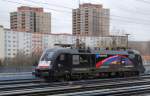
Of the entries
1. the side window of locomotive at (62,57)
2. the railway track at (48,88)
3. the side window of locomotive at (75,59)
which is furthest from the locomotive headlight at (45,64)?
the railway track at (48,88)

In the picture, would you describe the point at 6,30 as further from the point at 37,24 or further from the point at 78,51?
the point at 78,51

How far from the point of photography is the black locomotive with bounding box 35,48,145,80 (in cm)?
2461

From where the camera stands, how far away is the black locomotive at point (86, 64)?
2461 centimetres

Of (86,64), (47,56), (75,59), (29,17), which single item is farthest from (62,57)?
(29,17)

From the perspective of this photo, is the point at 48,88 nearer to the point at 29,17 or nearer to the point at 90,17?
the point at 90,17

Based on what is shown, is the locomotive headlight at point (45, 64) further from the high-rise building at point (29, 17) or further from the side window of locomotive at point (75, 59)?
the high-rise building at point (29, 17)

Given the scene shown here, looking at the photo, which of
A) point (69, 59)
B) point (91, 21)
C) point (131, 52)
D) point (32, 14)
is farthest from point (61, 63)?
point (32, 14)

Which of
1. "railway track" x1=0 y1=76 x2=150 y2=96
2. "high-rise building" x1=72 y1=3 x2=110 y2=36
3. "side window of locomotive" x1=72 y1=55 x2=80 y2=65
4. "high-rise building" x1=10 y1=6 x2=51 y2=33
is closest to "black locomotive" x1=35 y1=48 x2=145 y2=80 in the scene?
"side window of locomotive" x1=72 y1=55 x2=80 y2=65

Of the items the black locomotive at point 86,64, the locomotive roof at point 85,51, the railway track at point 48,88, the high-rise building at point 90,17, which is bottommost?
the railway track at point 48,88

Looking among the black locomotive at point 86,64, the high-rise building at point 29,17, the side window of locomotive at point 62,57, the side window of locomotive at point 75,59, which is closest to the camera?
the black locomotive at point 86,64

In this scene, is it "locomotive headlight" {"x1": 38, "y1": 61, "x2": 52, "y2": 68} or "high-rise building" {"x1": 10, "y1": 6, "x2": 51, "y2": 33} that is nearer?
"locomotive headlight" {"x1": 38, "y1": 61, "x2": 52, "y2": 68}

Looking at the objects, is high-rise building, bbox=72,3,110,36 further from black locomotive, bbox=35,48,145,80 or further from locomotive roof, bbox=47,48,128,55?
black locomotive, bbox=35,48,145,80

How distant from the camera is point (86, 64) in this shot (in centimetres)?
2691

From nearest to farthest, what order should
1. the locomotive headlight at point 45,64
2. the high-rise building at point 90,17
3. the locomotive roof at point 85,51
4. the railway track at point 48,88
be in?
1. the railway track at point 48,88
2. the locomotive headlight at point 45,64
3. the locomotive roof at point 85,51
4. the high-rise building at point 90,17
